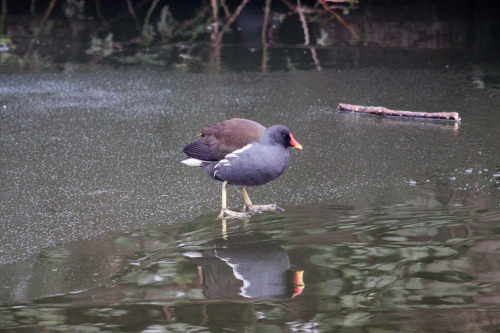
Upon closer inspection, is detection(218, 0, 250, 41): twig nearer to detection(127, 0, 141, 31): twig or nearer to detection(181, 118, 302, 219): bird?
detection(127, 0, 141, 31): twig

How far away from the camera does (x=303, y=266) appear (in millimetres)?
3789

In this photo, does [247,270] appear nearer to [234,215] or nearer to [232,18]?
[234,215]

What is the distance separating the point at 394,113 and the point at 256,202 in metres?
2.56

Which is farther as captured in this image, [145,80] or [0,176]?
[145,80]

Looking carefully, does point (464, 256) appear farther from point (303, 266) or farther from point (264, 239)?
point (264, 239)

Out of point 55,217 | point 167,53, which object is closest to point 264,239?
point 55,217

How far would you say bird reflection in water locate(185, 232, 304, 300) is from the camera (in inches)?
137

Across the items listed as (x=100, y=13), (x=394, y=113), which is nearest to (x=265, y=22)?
(x=100, y=13)

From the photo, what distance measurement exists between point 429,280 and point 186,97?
4.83m

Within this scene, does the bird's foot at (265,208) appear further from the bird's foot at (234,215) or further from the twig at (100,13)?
the twig at (100,13)

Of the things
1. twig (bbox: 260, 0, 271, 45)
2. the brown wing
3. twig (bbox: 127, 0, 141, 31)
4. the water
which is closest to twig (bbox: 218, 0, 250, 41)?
twig (bbox: 260, 0, 271, 45)

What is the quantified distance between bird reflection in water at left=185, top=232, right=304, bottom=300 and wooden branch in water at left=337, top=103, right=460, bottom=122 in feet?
10.2

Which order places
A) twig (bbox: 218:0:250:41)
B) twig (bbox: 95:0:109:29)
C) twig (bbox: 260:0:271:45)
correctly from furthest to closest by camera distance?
twig (bbox: 95:0:109:29) → twig (bbox: 218:0:250:41) → twig (bbox: 260:0:271:45)

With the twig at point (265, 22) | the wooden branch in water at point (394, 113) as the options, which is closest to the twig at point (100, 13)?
the twig at point (265, 22)
